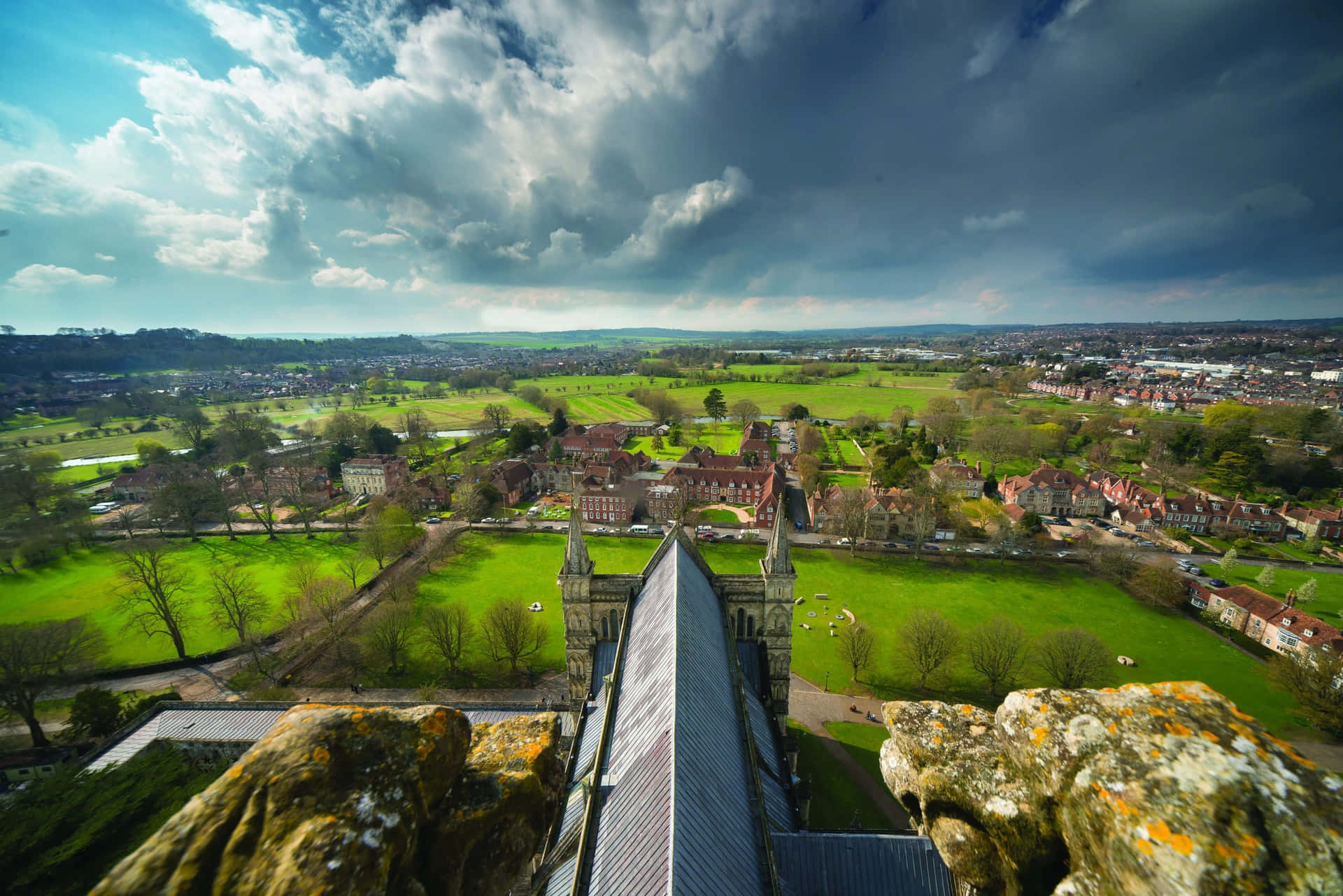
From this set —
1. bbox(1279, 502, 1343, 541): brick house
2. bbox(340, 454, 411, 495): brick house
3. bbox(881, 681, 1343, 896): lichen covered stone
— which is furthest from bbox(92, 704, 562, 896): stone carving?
bbox(1279, 502, 1343, 541): brick house

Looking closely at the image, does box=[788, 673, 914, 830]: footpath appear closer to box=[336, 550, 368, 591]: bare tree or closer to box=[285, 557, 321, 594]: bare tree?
box=[285, 557, 321, 594]: bare tree

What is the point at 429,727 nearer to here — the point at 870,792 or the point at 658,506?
the point at 870,792

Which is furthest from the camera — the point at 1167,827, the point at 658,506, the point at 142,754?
the point at 658,506

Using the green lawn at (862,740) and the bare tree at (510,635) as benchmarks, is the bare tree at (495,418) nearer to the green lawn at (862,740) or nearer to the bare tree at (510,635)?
the bare tree at (510,635)

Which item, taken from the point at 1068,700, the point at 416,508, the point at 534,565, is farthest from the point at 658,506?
the point at 1068,700

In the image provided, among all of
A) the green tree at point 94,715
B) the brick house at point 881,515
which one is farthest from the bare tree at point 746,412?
the green tree at point 94,715

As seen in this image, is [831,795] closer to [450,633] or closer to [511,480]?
[450,633]

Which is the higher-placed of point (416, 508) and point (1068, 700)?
point (1068, 700)
